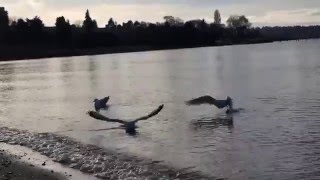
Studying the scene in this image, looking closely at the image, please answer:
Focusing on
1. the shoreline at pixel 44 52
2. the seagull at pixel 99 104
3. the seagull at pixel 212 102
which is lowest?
the shoreline at pixel 44 52

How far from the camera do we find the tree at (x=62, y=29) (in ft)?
506

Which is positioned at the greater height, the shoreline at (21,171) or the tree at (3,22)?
the tree at (3,22)

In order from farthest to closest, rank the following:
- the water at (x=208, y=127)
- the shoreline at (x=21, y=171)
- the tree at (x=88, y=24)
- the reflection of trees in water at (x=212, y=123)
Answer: the tree at (x=88, y=24)
the reflection of trees in water at (x=212, y=123)
the water at (x=208, y=127)
the shoreline at (x=21, y=171)

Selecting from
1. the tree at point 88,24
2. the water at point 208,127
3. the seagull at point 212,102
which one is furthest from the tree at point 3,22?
the seagull at point 212,102

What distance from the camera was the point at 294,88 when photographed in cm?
4238

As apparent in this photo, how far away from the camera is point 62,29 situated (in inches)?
6063

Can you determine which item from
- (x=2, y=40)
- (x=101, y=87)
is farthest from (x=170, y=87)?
(x=2, y=40)

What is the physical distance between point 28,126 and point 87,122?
9.50ft

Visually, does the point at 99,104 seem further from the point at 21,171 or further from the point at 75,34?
the point at 75,34

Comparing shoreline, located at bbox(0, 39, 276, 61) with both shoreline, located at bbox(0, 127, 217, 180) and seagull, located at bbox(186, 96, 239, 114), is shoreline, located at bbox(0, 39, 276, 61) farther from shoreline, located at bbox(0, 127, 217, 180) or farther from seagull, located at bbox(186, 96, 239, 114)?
shoreline, located at bbox(0, 127, 217, 180)

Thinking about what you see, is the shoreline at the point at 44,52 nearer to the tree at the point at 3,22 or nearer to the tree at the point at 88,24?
the tree at the point at 3,22

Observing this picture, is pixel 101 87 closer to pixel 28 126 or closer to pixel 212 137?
pixel 28 126

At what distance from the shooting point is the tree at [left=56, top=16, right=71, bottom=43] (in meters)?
154

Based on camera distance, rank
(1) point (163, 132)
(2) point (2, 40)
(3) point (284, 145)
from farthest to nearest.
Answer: (2) point (2, 40)
(1) point (163, 132)
(3) point (284, 145)
